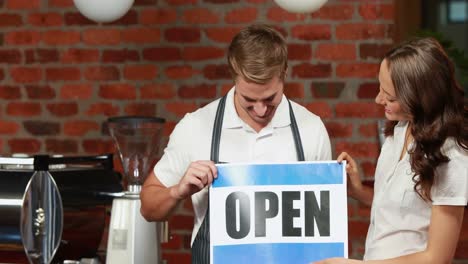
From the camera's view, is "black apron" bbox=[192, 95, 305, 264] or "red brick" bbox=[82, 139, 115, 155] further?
"red brick" bbox=[82, 139, 115, 155]

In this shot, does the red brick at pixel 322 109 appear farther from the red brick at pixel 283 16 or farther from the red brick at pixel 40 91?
the red brick at pixel 40 91

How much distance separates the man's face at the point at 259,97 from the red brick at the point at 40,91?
1.47 metres

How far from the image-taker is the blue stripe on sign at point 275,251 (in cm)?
202

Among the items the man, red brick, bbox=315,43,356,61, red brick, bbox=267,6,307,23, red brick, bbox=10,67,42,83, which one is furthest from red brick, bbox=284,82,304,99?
the man

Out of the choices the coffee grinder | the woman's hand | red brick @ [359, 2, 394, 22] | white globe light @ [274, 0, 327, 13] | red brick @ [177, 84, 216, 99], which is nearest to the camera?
the woman's hand

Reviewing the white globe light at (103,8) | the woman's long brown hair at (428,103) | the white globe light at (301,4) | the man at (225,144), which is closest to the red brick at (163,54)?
the white globe light at (103,8)

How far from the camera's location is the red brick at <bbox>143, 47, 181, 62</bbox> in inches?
131

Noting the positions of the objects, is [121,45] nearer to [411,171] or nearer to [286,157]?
[286,157]

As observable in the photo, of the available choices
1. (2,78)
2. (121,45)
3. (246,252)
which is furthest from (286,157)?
(2,78)

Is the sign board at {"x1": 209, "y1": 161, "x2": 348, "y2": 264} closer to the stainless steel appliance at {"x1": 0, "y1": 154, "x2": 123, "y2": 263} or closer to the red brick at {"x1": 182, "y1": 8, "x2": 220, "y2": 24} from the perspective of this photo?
the stainless steel appliance at {"x1": 0, "y1": 154, "x2": 123, "y2": 263}

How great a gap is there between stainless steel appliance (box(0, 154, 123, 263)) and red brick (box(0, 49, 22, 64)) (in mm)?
826

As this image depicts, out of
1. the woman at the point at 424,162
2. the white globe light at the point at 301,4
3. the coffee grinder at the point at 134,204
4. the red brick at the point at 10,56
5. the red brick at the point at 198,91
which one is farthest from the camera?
the red brick at the point at 10,56

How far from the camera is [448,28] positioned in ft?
26.6

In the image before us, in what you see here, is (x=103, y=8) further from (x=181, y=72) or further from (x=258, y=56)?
(x=181, y=72)
